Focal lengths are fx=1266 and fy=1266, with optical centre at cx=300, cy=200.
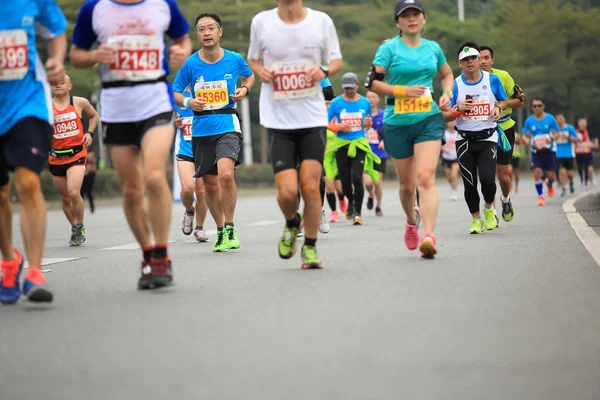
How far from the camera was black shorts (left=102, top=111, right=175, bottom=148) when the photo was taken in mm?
8500

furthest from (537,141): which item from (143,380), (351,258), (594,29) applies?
(594,29)

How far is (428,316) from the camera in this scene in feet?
22.3

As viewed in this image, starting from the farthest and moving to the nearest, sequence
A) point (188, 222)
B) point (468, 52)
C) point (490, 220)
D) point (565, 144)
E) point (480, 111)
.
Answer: point (565, 144) → point (188, 222) → point (490, 220) → point (480, 111) → point (468, 52)

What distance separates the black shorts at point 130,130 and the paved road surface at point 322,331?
1.01 m

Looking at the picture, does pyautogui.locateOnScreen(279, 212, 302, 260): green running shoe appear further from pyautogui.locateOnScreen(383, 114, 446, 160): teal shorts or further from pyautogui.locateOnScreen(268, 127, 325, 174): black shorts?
pyautogui.locateOnScreen(383, 114, 446, 160): teal shorts

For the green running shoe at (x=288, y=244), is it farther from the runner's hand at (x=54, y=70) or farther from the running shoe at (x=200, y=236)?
the running shoe at (x=200, y=236)

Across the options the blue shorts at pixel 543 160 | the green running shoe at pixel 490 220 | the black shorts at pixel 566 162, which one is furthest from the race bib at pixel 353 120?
the black shorts at pixel 566 162

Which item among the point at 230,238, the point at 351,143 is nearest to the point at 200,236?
the point at 230,238

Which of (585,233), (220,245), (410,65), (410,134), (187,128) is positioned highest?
(410,65)

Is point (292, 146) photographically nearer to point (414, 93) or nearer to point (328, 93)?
point (414, 93)

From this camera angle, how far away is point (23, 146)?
7832 millimetres

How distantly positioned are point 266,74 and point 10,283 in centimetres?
265

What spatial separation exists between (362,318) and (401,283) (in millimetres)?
1677

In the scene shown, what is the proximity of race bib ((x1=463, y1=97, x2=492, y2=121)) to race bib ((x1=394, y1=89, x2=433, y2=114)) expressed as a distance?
11.4 ft
